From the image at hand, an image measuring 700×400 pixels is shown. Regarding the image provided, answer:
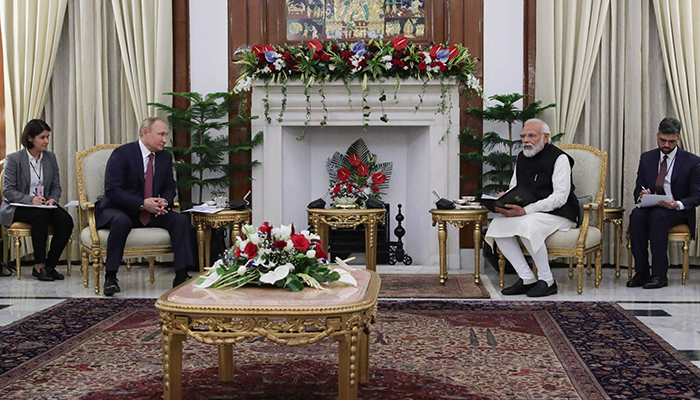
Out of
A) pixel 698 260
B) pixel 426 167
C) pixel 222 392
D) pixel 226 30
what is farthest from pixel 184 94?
pixel 698 260

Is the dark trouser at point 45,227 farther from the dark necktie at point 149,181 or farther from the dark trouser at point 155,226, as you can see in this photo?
the dark necktie at point 149,181

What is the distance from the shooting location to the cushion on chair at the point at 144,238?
5777mm

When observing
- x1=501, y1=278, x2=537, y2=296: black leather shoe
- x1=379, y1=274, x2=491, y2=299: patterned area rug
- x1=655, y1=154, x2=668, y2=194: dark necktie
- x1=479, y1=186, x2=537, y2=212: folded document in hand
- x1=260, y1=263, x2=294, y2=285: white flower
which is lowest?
x1=379, y1=274, x2=491, y2=299: patterned area rug

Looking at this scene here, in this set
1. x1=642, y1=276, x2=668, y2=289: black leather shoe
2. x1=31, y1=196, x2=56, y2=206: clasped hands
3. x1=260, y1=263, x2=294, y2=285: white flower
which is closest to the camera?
x1=260, y1=263, x2=294, y2=285: white flower

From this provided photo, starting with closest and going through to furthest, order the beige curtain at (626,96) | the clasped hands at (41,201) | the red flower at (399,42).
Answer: the clasped hands at (41,201), the red flower at (399,42), the beige curtain at (626,96)

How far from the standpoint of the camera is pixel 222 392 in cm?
317

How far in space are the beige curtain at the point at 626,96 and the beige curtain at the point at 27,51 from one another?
18.0ft

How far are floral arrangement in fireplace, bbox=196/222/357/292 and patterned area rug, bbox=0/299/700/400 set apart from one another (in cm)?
50

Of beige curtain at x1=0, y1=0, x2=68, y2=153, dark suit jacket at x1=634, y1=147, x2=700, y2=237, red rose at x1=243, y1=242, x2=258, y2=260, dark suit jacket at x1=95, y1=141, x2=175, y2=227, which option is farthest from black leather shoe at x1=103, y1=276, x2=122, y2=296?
dark suit jacket at x1=634, y1=147, x2=700, y2=237

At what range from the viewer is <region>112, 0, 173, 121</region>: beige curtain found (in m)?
7.26

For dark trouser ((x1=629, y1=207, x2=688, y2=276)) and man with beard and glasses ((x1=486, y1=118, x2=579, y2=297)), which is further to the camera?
dark trouser ((x1=629, y1=207, x2=688, y2=276))

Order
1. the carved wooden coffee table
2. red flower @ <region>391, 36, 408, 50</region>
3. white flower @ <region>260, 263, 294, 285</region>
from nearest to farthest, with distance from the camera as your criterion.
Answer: the carved wooden coffee table → white flower @ <region>260, 263, 294, 285</region> → red flower @ <region>391, 36, 408, 50</region>

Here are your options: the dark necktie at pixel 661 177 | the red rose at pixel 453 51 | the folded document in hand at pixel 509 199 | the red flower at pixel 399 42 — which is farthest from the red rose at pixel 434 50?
the dark necktie at pixel 661 177

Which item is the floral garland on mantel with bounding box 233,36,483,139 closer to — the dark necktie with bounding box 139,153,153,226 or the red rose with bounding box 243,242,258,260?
the dark necktie with bounding box 139,153,153,226
